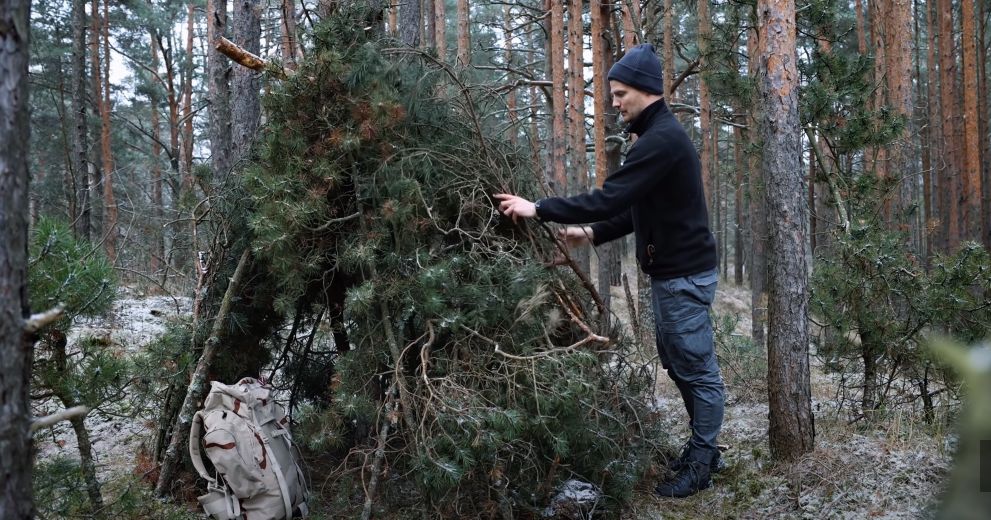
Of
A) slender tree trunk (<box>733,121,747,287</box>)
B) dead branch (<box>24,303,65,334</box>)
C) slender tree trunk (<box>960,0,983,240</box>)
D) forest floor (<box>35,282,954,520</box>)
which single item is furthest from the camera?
slender tree trunk (<box>733,121,747,287</box>)

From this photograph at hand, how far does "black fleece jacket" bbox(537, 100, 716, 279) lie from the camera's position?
3.52 meters

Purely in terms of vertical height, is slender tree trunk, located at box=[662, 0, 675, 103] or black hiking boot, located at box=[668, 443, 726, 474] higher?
slender tree trunk, located at box=[662, 0, 675, 103]

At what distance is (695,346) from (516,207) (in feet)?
4.16

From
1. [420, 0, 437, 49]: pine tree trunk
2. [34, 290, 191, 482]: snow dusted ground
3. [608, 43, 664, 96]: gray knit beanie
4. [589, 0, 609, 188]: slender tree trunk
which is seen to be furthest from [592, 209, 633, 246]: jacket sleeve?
[589, 0, 609, 188]: slender tree trunk

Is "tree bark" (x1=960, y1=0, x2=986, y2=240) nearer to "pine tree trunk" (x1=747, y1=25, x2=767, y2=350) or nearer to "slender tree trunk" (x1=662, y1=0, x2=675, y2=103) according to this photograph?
"pine tree trunk" (x1=747, y1=25, x2=767, y2=350)

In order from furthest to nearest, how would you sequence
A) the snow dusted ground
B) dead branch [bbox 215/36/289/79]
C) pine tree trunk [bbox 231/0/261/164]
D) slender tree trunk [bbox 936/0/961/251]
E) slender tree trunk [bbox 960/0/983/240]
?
slender tree trunk [bbox 936/0/961/251] < slender tree trunk [bbox 960/0/983/240] < pine tree trunk [bbox 231/0/261/164] < dead branch [bbox 215/36/289/79] < the snow dusted ground

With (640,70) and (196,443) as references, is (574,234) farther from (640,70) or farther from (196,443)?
(196,443)

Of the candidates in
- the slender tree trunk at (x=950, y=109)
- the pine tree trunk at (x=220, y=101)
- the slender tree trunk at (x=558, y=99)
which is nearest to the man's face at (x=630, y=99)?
the pine tree trunk at (x=220, y=101)

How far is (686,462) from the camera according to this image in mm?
3848

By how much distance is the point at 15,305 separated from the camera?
5.68 ft

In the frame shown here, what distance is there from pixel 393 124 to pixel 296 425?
2.09 m

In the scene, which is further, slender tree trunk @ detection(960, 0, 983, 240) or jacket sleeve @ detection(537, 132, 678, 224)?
slender tree trunk @ detection(960, 0, 983, 240)

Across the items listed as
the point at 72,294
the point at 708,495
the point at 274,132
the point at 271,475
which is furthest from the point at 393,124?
the point at 708,495

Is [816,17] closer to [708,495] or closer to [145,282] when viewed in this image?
[708,495]
